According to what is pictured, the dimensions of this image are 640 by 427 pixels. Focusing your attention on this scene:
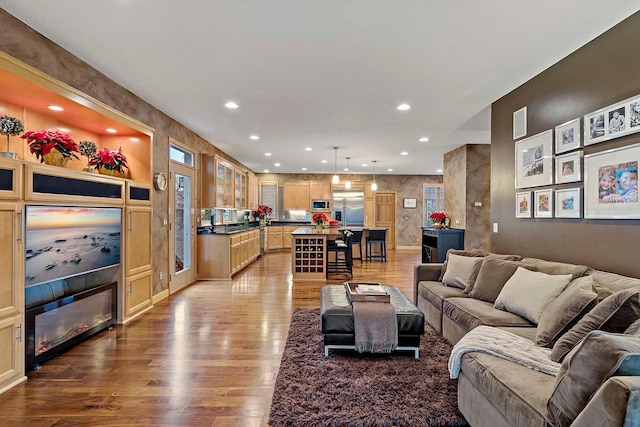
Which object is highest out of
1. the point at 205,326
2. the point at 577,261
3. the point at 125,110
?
the point at 125,110

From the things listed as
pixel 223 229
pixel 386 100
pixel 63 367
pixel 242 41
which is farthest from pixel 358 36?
pixel 223 229

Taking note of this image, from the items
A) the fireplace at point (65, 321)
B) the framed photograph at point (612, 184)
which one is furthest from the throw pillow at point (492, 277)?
the fireplace at point (65, 321)

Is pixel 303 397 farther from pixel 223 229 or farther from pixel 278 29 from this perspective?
pixel 223 229

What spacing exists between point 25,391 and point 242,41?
126 inches

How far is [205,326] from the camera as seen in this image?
3.88 metres

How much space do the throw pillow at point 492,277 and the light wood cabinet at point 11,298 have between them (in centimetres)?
395

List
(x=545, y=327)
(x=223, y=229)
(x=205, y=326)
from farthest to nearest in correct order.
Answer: (x=223, y=229) < (x=205, y=326) < (x=545, y=327)

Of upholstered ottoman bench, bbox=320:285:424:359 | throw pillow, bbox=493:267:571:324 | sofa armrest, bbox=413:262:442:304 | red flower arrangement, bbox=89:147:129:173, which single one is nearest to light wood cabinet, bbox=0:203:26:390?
red flower arrangement, bbox=89:147:129:173

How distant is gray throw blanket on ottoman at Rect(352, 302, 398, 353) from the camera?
115 inches

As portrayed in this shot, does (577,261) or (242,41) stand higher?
(242,41)

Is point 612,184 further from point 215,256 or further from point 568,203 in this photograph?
point 215,256

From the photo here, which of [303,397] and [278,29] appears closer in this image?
[303,397]

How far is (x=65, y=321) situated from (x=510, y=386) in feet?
11.9

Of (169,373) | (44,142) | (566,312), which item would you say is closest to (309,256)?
(169,373)
